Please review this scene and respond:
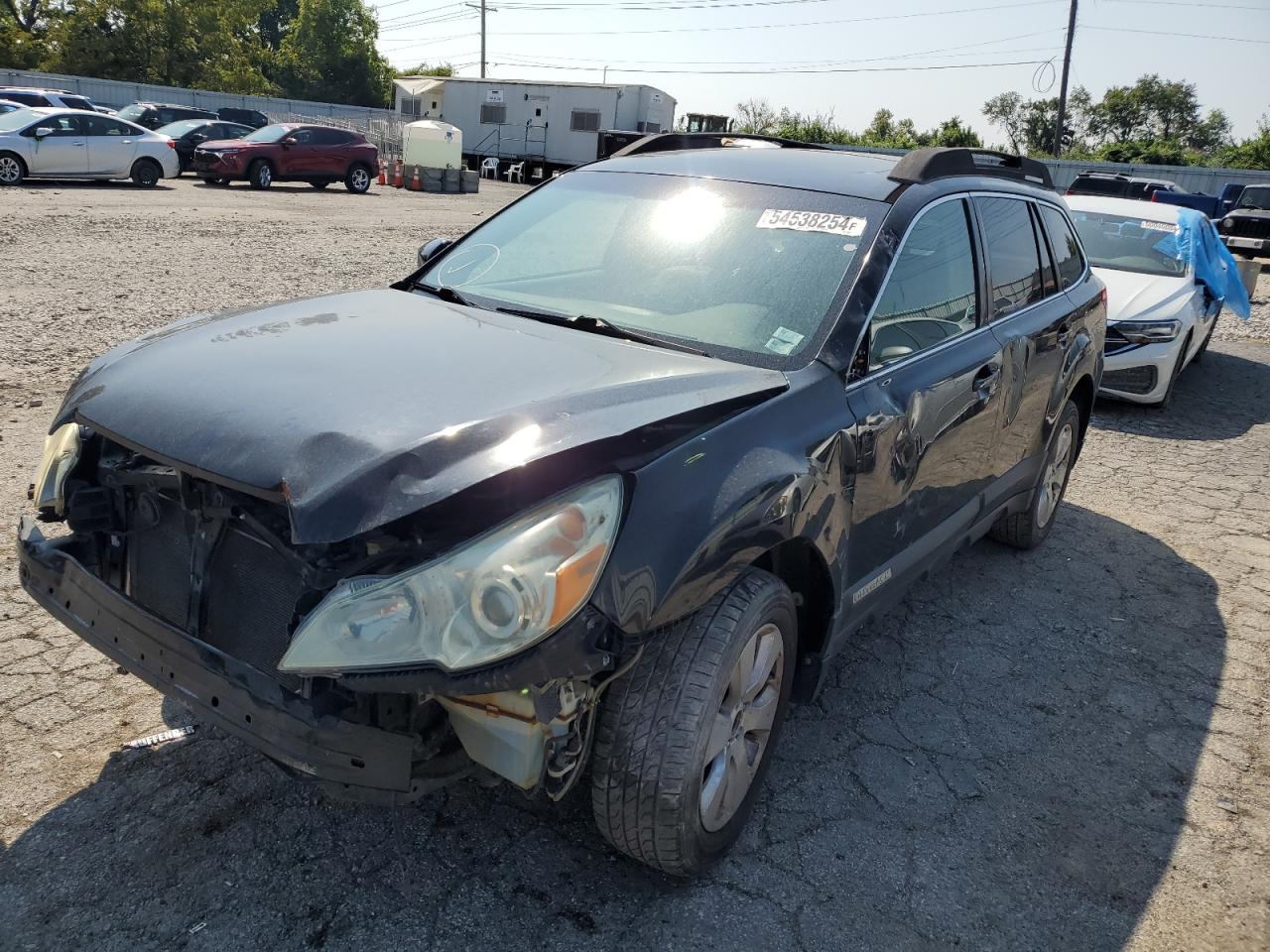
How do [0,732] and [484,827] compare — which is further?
[0,732]

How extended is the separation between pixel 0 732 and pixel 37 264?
8751mm

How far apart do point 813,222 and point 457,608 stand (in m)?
1.96

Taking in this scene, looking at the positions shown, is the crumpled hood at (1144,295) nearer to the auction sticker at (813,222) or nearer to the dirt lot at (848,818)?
the dirt lot at (848,818)

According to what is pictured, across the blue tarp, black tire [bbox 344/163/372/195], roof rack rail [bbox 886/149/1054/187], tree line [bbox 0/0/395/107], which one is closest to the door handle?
roof rack rail [bbox 886/149/1054/187]

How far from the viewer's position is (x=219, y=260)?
1138 centimetres

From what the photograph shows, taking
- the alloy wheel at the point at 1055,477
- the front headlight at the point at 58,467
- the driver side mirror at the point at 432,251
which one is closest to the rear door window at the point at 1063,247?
the alloy wheel at the point at 1055,477

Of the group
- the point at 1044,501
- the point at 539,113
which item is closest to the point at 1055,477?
the point at 1044,501

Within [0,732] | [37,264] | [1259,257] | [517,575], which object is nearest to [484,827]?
[517,575]

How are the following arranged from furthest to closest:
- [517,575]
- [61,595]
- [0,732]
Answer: [0,732] < [61,595] < [517,575]

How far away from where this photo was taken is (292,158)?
76.3 feet

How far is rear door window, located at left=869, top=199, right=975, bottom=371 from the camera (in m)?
3.10

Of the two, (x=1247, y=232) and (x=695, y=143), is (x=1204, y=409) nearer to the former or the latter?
(x=695, y=143)

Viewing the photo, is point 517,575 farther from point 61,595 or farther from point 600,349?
point 61,595

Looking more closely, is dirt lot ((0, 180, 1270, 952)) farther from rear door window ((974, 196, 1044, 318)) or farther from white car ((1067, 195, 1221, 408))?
white car ((1067, 195, 1221, 408))
